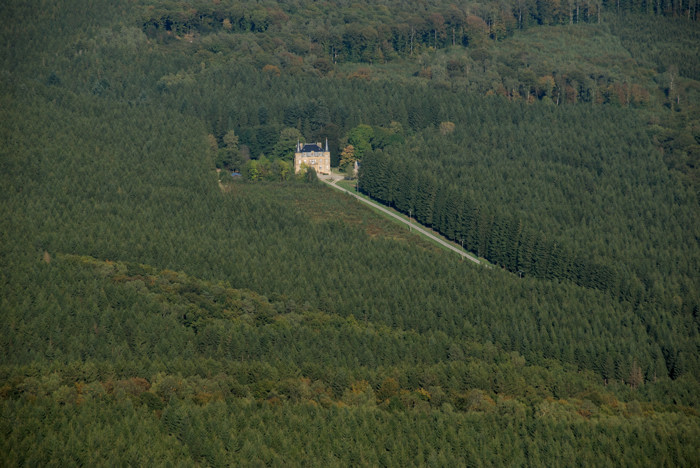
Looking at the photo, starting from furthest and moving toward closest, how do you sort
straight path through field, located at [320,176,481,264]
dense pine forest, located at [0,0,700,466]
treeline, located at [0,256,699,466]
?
straight path through field, located at [320,176,481,264], dense pine forest, located at [0,0,700,466], treeline, located at [0,256,699,466]

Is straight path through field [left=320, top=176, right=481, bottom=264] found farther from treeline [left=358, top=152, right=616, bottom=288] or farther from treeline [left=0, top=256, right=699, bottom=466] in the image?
treeline [left=0, top=256, right=699, bottom=466]

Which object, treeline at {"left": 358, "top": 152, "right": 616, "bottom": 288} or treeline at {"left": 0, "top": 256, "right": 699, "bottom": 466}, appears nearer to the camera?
treeline at {"left": 0, "top": 256, "right": 699, "bottom": 466}

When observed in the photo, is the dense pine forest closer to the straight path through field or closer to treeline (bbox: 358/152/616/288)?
treeline (bbox: 358/152/616/288)

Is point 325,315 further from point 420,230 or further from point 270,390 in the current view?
point 420,230

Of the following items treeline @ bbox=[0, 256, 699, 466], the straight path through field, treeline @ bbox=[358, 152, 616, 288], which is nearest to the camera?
treeline @ bbox=[0, 256, 699, 466]

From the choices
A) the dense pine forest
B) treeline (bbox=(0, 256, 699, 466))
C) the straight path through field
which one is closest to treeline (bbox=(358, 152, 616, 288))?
the dense pine forest

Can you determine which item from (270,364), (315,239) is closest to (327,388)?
(270,364)

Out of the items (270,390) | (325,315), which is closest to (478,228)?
(325,315)

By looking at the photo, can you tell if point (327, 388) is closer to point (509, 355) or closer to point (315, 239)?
point (509, 355)

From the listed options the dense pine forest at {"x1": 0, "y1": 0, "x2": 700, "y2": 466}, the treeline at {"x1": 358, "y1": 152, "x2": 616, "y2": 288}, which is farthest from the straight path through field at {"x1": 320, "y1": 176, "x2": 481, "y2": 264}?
the dense pine forest at {"x1": 0, "y1": 0, "x2": 700, "y2": 466}

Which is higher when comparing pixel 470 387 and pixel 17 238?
pixel 17 238
